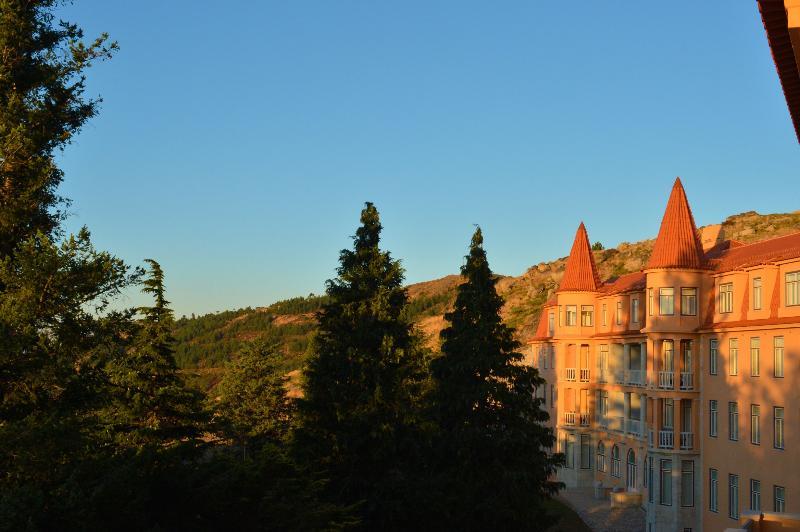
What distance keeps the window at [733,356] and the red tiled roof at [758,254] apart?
355cm

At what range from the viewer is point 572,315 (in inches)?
2276

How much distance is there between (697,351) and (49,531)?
37.4 m

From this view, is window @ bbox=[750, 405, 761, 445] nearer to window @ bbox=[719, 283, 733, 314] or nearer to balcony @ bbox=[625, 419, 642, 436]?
window @ bbox=[719, 283, 733, 314]

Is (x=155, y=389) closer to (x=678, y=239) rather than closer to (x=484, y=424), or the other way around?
(x=484, y=424)

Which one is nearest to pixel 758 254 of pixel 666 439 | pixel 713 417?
pixel 713 417

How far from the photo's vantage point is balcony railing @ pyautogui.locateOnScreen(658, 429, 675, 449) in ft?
142

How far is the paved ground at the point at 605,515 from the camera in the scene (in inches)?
1799

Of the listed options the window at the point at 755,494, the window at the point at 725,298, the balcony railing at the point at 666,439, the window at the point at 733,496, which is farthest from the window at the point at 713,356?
the window at the point at 755,494

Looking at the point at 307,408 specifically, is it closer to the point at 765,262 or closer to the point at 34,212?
the point at 34,212

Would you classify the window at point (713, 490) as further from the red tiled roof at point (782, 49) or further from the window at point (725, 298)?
the red tiled roof at point (782, 49)

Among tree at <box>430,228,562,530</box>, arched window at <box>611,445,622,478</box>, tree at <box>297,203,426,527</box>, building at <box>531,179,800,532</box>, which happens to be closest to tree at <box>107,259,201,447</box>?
tree at <box>297,203,426,527</box>

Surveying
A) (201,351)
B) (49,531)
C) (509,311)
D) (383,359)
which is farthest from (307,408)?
(201,351)

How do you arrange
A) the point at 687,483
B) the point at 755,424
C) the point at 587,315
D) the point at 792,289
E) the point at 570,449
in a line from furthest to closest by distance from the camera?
the point at 570,449 → the point at 587,315 → the point at 687,483 → the point at 755,424 → the point at 792,289

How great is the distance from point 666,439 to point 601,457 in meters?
12.9
